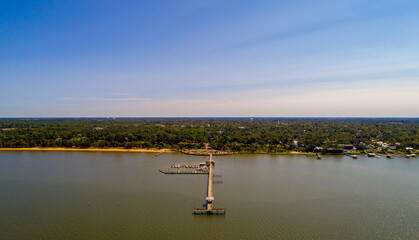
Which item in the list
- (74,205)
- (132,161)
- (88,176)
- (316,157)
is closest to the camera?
(74,205)

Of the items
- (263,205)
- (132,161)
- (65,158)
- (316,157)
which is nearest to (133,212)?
(263,205)

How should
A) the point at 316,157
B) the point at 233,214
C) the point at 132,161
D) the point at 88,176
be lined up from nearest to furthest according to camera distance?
1. the point at 233,214
2. the point at 88,176
3. the point at 132,161
4. the point at 316,157

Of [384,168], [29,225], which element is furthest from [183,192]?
[384,168]

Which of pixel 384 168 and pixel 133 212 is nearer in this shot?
pixel 133 212

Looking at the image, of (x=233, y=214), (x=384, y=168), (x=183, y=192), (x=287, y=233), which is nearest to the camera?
(x=287, y=233)

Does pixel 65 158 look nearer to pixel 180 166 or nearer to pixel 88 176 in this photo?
pixel 88 176

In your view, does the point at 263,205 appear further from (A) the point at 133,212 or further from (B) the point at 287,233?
(A) the point at 133,212
